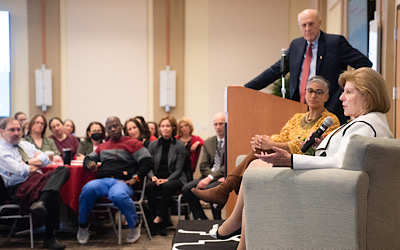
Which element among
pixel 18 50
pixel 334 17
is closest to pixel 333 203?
pixel 334 17

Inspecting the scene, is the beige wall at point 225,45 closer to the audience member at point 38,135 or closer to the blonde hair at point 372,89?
the audience member at point 38,135

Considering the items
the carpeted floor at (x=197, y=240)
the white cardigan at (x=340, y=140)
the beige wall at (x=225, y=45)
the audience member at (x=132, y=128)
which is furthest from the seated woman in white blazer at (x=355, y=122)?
the beige wall at (x=225, y=45)

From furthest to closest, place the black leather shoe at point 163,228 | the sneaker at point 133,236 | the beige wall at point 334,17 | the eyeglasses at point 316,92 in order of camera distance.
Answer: the beige wall at point 334,17 → the black leather shoe at point 163,228 → the sneaker at point 133,236 → the eyeglasses at point 316,92

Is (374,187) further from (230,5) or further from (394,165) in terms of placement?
(230,5)

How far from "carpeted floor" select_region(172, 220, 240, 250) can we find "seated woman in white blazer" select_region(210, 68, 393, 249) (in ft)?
3.01

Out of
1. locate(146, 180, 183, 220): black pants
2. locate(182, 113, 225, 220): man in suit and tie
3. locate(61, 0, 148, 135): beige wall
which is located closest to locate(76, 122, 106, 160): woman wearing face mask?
locate(146, 180, 183, 220): black pants

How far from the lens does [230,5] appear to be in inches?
358

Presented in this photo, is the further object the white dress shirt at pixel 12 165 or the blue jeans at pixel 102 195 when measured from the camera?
the blue jeans at pixel 102 195

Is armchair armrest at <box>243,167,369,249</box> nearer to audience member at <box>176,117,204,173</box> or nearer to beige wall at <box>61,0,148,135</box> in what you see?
audience member at <box>176,117,204,173</box>

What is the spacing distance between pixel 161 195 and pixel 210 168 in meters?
0.65

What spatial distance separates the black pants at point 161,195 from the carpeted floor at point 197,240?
1756 mm

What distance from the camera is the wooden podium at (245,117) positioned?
356cm

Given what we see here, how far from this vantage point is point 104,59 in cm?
905

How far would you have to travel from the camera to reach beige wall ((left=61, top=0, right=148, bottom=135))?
8953mm
